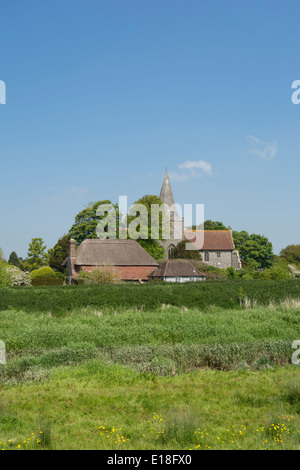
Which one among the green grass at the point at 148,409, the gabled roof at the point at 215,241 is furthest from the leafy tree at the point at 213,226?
the green grass at the point at 148,409

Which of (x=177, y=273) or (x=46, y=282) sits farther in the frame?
(x=46, y=282)

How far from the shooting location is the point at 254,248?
264 feet

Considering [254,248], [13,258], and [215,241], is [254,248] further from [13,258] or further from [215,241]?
[13,258]

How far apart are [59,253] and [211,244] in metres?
23.4

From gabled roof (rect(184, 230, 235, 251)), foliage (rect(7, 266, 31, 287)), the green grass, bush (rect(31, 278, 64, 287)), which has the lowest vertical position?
the green grass

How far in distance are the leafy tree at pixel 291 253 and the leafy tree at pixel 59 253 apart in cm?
3597

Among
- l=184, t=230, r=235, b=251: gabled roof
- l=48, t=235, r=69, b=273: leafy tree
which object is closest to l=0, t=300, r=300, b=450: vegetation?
l=184, t=230, r=235, b=251: gabled roof

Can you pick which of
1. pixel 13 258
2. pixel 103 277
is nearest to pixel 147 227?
pixel 103 277

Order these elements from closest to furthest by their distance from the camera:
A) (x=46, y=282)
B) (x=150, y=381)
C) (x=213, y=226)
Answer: (x=150, y=381) → (x=46, y=282) → (x=213, y=226)

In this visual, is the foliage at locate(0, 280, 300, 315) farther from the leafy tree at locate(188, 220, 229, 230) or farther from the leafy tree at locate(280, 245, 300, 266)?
the leafy tree at locate(188, 220, 229, 230)

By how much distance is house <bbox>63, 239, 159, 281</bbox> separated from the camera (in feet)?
150

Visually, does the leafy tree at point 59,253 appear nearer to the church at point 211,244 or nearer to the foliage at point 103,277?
the church at point 211,244

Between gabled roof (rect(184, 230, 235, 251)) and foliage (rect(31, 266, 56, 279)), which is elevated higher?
gabled roof (rect(184, 230, 235, 251))

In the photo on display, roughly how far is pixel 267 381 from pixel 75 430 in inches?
247
